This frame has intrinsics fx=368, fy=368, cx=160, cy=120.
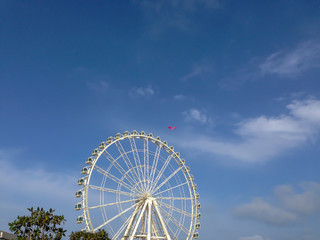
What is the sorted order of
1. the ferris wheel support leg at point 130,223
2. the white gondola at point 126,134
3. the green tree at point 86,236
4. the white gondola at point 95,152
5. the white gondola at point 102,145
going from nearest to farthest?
the green tree at point 86,236
the ferris wheel support leg at point 130,223
the white gondola at point 95,152
the white gondola at point 102,145
the white gondola at point 126,134

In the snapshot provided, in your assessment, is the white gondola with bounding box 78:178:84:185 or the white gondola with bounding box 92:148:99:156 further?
the white gondola with bounding box 92:148:99:156

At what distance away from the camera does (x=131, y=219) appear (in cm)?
6278

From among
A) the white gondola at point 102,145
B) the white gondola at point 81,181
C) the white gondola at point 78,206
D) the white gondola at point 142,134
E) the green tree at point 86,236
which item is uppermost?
the white gondola at point 142,134

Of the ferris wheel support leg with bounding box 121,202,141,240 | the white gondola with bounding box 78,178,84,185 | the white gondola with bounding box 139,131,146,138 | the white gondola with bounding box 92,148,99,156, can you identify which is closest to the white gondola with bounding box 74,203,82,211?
A: the white gondola with bounding box 78,178,84,185

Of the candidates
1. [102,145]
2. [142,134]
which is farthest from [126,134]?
[102,145]

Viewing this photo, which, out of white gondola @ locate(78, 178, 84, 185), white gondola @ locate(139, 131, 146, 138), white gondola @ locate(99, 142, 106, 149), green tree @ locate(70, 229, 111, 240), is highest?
white gondola @ locate(139, 131, 146, 138)

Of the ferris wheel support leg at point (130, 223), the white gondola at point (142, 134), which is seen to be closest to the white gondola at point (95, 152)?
the white gondola at point (142, 134)

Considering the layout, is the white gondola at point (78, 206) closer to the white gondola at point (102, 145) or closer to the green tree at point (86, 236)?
the green tree at point (86, 236)

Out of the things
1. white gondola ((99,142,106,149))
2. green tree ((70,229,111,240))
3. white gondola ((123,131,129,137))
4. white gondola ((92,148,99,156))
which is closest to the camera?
green tree ((70,229,111,240))

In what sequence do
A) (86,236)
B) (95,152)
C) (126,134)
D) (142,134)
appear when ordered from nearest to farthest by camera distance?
(86,236) < (95,152) < (126,134) < (142,134)

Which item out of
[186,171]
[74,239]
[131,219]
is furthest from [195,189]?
[74,239]

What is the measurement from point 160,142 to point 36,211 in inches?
1150

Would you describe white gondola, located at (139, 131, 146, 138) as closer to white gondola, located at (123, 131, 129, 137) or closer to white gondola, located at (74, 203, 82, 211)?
white gondola, located at (123, 131, 129, 137)

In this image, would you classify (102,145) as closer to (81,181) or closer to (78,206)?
(81,181)
